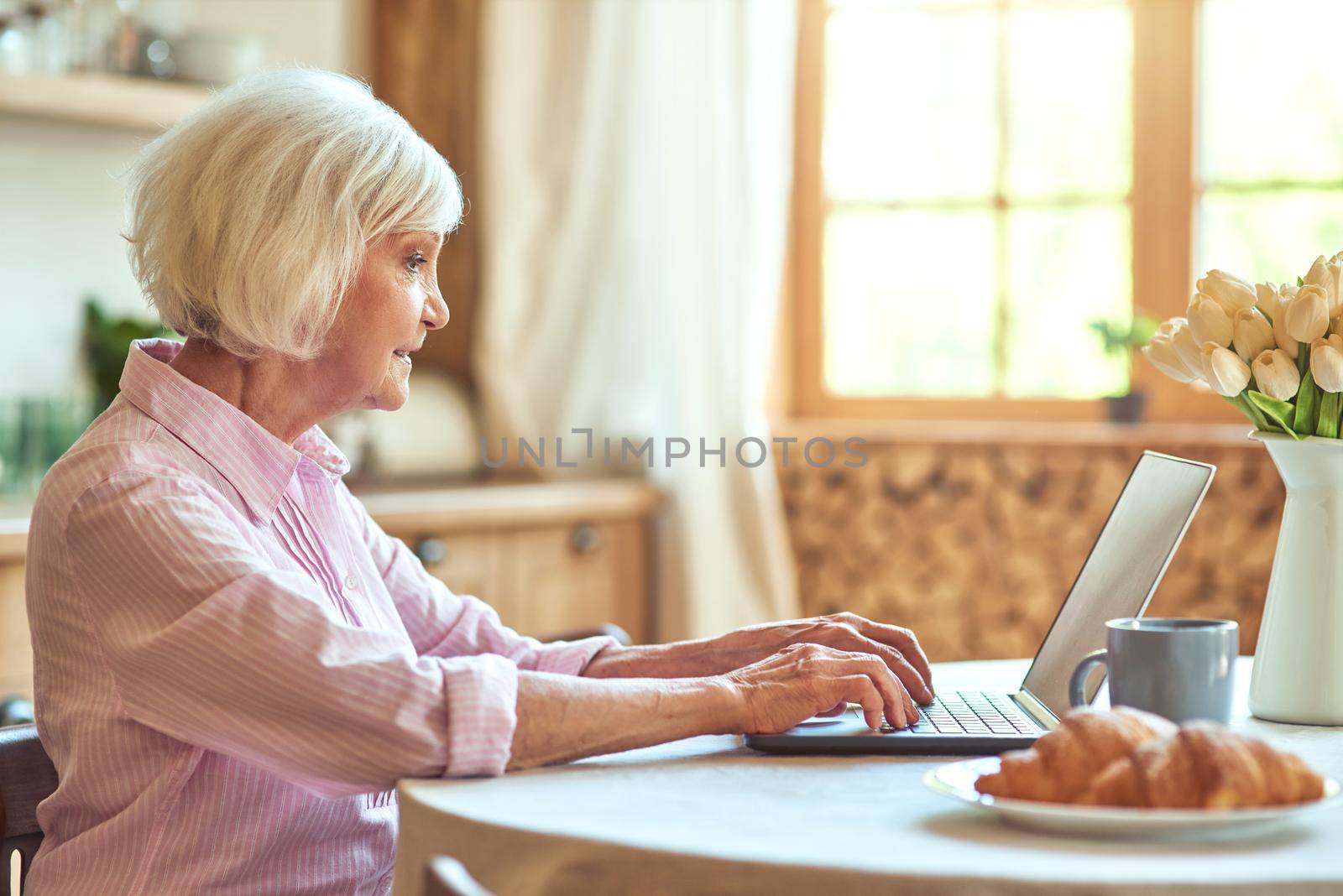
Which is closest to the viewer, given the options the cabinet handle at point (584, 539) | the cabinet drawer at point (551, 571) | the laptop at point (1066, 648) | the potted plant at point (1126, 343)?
the laptop at point (1066, 648)

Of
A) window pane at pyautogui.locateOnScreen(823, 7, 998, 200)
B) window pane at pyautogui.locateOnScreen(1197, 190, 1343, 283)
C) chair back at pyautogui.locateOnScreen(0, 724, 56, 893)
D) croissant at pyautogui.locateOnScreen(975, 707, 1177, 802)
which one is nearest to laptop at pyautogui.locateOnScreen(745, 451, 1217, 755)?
croissant at pyautogui.locateOnScreen(975, 707, 1177, 802)

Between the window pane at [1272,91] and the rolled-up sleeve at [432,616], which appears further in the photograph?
the window pane at [1272,91]

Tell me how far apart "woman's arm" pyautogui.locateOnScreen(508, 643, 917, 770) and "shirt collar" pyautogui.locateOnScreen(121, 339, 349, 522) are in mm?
331

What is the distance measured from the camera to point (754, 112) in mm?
3098

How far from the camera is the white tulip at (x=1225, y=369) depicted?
1301 mm

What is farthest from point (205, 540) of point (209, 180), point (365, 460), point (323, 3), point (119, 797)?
point (323, 3)

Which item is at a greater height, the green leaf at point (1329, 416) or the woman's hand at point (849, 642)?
the green leaf at point (1329, 416)

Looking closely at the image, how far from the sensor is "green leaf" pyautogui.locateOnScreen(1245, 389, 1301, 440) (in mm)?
1314

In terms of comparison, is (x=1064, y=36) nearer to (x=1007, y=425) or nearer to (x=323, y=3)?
(x=1007, y=425)

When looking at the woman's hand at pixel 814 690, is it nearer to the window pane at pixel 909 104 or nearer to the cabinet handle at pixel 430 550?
the cabinet handle at pixel 430 550

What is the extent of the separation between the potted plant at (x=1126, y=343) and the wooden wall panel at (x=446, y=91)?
1.37 m

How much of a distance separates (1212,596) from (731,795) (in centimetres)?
205

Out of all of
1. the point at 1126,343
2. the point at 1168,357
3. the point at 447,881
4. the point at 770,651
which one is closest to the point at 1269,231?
the point at 1126,343

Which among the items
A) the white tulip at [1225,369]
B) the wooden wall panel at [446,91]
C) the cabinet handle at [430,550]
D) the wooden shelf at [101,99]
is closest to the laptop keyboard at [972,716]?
the white tulip at [1225,369]
